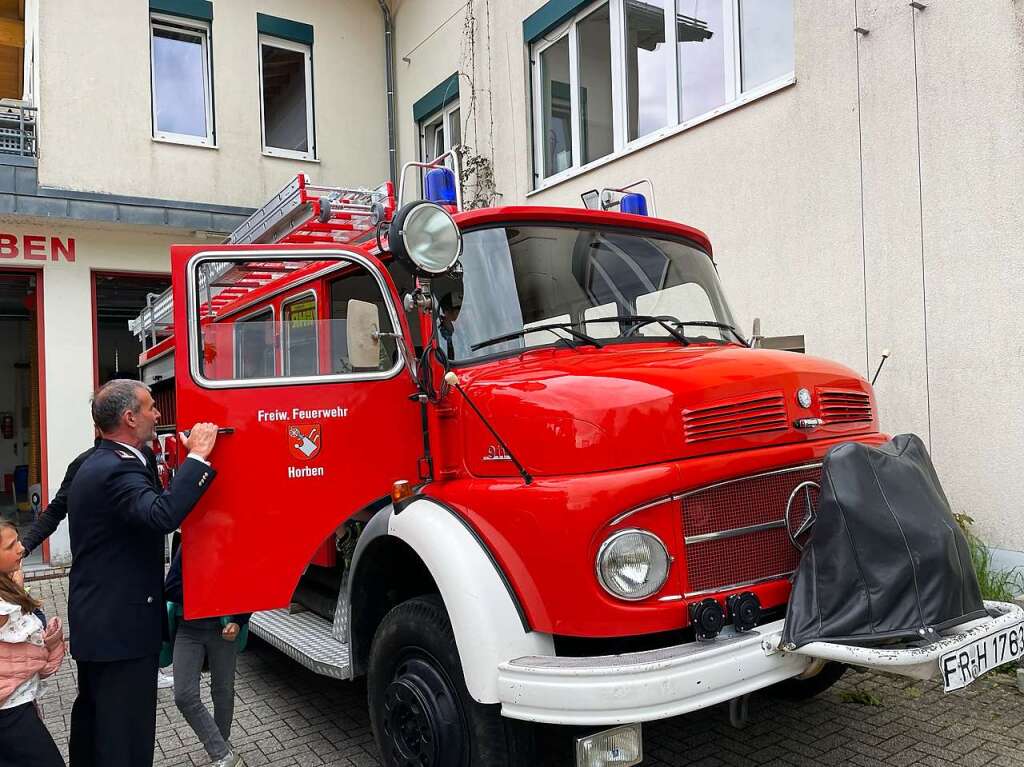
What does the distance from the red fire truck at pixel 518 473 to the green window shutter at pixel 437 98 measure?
703cm

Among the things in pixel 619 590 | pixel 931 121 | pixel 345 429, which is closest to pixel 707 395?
pixel 619 590

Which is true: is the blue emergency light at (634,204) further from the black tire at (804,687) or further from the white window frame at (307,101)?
the white window frame at (307,101)

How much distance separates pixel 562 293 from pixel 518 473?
3.09ft

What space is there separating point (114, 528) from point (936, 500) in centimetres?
308

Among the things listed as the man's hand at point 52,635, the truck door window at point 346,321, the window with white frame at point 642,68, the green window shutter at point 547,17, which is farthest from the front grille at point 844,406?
the green window shutter at point 547,17

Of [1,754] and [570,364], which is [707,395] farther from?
[1,754]

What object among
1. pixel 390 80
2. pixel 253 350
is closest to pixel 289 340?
pixel 253 350

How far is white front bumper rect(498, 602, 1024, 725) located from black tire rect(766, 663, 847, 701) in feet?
4.90

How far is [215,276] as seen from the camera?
146 inches

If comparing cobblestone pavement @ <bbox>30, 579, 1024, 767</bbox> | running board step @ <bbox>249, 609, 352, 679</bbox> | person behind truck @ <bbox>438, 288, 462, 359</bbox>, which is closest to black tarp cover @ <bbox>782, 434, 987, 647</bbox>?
cobblestone pavement @ <bbox>30, 579, 1024, 767</bbox>

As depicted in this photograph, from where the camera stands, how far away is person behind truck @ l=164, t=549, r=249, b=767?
3.42m

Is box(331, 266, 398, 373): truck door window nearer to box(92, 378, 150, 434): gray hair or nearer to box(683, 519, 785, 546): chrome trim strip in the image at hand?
box(92, 378, 150, 434): gray hair

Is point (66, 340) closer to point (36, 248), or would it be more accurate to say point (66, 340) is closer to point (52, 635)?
point (36, 248)

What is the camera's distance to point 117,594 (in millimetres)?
3031
